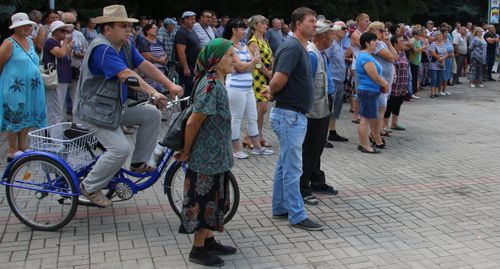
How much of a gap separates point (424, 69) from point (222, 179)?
531 inches

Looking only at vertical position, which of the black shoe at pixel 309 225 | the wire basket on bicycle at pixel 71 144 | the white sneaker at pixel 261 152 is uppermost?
the wire basket on bicycle at pixel 71 144

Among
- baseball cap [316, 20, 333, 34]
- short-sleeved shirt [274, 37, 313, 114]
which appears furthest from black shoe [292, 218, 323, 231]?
baseball cap [316, 20, 333, 34]

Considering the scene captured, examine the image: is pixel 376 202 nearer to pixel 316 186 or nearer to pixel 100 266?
pixel 316 186

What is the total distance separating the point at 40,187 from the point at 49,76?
9.88 ft

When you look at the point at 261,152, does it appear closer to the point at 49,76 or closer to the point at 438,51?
the point at 49,76

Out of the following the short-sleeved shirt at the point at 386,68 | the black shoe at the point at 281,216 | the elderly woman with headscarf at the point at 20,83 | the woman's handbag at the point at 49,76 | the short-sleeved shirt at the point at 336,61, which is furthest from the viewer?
the short-sleeved shirt at the point at 336,61

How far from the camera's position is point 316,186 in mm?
6414

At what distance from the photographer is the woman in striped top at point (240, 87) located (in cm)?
755

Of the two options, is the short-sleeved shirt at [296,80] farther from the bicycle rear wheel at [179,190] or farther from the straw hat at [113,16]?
the straw hat at [113,16]

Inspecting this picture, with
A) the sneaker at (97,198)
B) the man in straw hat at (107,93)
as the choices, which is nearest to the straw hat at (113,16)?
the man in straw hat at (107,93)

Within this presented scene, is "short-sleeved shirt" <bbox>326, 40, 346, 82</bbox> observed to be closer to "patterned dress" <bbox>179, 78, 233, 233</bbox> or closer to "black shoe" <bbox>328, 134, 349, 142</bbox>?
"black shoe" <bbox>328, 134, 349, 142</bbox>

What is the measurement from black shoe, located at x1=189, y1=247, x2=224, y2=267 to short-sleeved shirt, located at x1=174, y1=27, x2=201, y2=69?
19.3ft

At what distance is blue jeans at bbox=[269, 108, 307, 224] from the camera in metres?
5.12

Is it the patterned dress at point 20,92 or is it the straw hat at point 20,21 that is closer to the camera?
the straw hat at point 20,21
